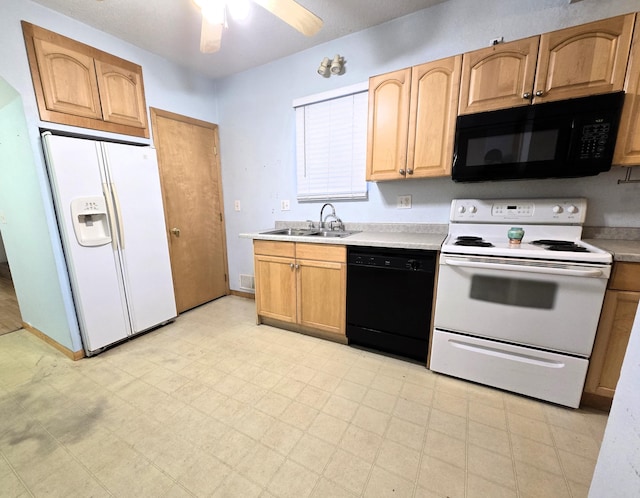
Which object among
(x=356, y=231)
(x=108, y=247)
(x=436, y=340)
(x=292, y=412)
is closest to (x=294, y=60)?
(x=356, y=231)

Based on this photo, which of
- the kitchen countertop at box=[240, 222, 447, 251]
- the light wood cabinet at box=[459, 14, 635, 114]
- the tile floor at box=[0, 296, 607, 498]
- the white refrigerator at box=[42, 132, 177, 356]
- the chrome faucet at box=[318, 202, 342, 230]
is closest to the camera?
the tile floor at box=[0, 296, 607, 498]

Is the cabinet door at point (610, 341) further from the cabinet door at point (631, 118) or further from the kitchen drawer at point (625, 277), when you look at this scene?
the cabinet door at point (631, 118)

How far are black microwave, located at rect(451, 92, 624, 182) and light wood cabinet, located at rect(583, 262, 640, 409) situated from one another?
2.08 feet

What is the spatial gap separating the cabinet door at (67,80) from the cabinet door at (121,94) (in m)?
0.06

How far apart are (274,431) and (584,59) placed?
2.68 metres

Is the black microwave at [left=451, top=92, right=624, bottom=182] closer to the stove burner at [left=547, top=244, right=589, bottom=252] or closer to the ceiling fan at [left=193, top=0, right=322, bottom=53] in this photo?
the stove burner at [left=547, top=244, right=589, bottom=252]

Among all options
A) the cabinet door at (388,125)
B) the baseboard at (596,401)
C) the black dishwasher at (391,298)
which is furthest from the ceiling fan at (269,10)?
the baseboard at (596,401)

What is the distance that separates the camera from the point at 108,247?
2.14 metres

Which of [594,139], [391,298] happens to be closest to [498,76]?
[594,139]

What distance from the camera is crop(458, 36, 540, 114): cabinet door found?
5.20 feet

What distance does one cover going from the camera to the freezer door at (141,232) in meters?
2.19

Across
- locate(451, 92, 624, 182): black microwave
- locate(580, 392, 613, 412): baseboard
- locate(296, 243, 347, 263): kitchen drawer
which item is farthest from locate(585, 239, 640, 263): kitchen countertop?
locate(296, 243, 347, 263): kitchen drawer

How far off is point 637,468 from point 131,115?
339 cm

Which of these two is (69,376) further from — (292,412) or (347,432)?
(347,432)
